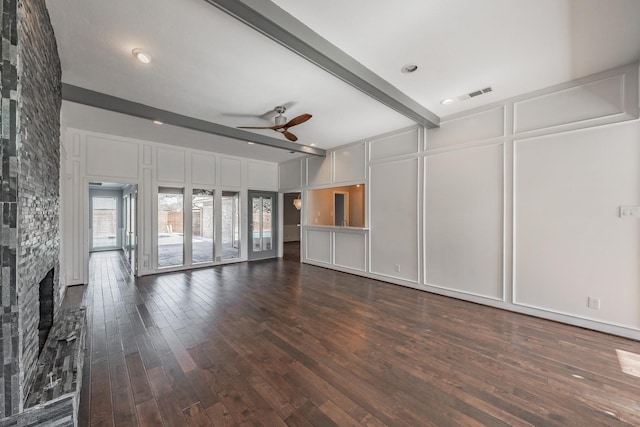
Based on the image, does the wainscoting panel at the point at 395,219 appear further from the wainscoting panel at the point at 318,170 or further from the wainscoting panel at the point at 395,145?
the wainscoting panel at the point at 318,170

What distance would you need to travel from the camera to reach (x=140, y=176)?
5.62 meters

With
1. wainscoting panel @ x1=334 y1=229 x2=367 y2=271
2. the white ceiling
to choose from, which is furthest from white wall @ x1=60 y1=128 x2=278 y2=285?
wainscoting panel @ x1=334 y1=229 x2=367 y2=271

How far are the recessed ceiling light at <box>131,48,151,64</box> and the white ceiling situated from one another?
0.07 metres

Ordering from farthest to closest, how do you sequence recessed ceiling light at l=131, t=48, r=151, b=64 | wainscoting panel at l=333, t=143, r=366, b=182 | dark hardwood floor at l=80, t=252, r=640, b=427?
1. wainscoting panel at l=333, t=143, r=366, b=182
2. recessed ceiling light at l=131, t=48, r=151, b=64
3. dark hardwood floor at l=80, t=252, r=640, b=427

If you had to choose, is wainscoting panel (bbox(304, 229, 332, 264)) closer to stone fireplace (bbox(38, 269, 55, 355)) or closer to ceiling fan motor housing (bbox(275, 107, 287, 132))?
ceiling fan motor housing (bbox(275, 107, 287, 132))

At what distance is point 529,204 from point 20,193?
4889mm

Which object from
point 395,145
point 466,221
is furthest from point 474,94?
point 466,221

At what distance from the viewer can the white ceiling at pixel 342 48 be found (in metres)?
2.06

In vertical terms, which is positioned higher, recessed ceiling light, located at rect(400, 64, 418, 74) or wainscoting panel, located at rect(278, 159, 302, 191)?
recessed ceiling light, located at rect(400, 64, 418, 74)

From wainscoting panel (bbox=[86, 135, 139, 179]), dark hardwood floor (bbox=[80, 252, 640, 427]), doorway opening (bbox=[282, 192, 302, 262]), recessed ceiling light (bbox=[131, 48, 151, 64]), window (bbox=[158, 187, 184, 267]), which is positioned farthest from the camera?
doorway opening (bbox=[282, 192, 302, 262])

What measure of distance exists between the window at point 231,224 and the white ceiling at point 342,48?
355 cm

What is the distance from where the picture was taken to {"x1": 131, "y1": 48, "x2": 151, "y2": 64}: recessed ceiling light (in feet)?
8.35

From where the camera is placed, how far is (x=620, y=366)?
2344 mm

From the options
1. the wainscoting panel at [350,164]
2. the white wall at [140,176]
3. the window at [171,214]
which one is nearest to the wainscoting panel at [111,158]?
the white wall at [140,176]
